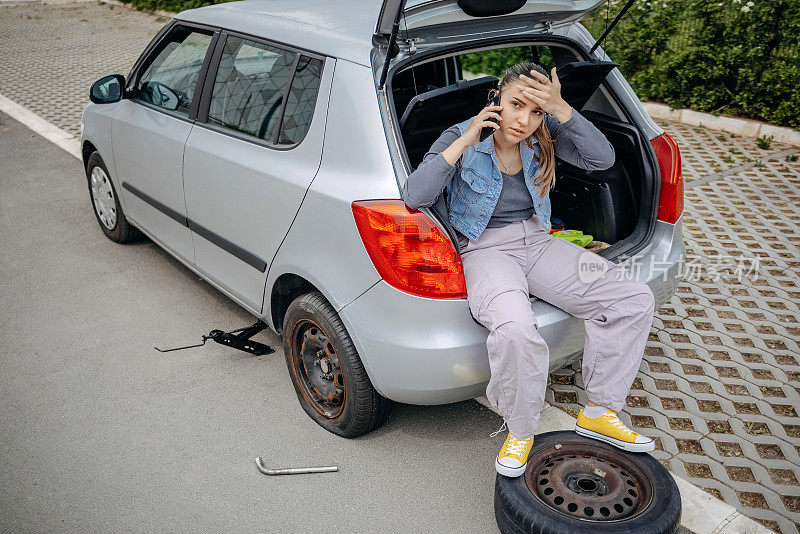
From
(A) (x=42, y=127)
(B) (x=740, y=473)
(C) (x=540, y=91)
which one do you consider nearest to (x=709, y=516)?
(B) (x=740, y=473)

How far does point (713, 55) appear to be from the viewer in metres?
7.77

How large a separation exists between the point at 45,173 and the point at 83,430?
169 inches

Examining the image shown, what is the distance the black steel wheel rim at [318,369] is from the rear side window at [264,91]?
0.88 m

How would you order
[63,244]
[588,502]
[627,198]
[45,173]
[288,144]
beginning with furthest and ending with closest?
[45,173] < [63,244] < [627,198] < [288,144] < [588,502]

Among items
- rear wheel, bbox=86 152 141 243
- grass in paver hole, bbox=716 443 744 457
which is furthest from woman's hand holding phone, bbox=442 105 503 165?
rear wheel, bbox=86 152 141 243

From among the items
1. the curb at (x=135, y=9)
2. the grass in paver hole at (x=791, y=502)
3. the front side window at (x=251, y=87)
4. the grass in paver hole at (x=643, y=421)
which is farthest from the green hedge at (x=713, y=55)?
the curb at (x=135, y=9)

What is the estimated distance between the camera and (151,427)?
3.39 metres

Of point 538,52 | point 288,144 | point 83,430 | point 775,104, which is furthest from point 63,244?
point 775,104

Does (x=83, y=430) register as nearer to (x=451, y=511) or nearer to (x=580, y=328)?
(x=451, y=511)

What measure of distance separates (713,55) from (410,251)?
21.3 ft

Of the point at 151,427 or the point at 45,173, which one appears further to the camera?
the point at 45,173

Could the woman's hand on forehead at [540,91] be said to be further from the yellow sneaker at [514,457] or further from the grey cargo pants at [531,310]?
the yellow sneaker at [514,457]

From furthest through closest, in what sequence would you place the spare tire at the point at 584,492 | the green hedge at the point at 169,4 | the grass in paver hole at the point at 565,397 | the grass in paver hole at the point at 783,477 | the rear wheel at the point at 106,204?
1. the green hedge at the point at 169,4
2. the rear wheel at the point at 106,204
3. the grass in paver hole at the point at 565,397
4. the grass in paver hole at the point at 783,477
5. the spare tire at the point at 584,492

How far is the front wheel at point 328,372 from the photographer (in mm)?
3049
